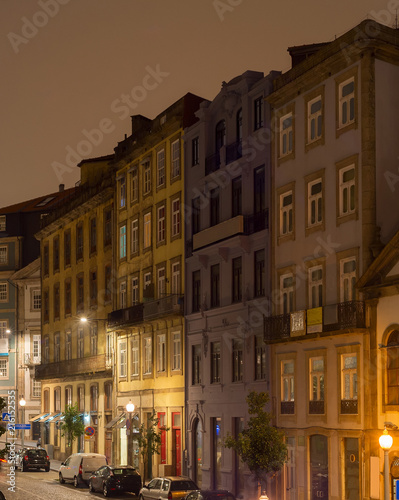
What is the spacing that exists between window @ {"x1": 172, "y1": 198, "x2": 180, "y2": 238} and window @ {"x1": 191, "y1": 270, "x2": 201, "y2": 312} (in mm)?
2975

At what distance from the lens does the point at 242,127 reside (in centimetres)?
4703

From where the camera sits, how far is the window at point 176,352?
53062 millimetres

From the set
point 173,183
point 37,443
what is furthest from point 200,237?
point 37,443

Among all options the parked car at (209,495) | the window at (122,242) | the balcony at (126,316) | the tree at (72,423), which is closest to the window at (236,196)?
the balcony at (126,316)

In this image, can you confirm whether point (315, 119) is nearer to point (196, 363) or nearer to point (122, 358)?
point (196, 363)

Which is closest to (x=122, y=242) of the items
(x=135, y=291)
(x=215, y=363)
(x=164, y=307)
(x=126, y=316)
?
(x=135, y=291)

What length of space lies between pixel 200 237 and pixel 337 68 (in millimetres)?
13608

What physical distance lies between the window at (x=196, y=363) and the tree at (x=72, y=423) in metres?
17.2

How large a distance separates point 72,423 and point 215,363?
20506mm

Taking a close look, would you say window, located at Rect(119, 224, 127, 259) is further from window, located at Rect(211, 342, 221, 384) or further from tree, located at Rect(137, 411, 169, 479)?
window, located at Rect(211, 342, 221, 384)

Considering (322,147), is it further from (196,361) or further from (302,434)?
(196,361)

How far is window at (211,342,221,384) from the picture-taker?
48.8m

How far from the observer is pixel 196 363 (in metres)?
51.4

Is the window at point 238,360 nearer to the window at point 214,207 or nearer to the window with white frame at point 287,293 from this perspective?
the window with white frame at point 287,293
